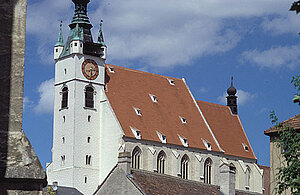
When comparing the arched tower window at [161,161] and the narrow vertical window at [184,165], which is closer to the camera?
the arched tower window at [161,161]

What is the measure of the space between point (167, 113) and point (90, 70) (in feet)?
33.3

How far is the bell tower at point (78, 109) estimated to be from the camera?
6988cm

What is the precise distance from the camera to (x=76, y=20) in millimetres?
75500

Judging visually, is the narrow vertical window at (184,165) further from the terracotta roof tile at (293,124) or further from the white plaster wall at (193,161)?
the terracotta roof tile at (293,124)

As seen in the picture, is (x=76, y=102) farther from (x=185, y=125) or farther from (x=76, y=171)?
(x=185, y=125)

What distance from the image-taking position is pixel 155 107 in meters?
77.3

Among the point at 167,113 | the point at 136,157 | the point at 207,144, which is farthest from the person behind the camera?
the point at 167,113

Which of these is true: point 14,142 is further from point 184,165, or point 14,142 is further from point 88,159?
point 184,165

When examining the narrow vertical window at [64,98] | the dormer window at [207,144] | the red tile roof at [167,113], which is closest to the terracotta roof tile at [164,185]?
the red tile roof at [167,113]

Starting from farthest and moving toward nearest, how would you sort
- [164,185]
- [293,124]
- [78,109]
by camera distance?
[78,109] → [164,185] → [293,124]

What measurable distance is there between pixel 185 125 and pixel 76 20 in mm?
16005

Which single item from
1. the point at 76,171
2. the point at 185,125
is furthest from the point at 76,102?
the point at 185,125

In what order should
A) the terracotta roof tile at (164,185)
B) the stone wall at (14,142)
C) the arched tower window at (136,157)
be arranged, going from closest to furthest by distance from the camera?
the stone wall at (14,142)
the terracotta roof tile at (164,185)
the arched tower window at (136,157)

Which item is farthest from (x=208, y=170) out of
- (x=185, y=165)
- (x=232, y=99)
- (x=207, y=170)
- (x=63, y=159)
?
(x=63, y=159)
